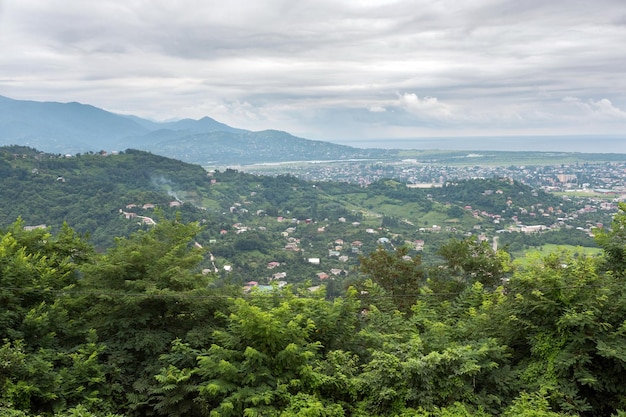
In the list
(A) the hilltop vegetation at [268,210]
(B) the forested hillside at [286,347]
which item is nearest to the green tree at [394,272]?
(B) the forested hillside at [286,347]

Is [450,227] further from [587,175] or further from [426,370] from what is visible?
[587,175]

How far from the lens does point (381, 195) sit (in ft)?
309

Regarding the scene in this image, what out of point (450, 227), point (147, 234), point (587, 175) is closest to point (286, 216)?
point (450, 227)

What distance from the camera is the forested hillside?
5406 millimetres

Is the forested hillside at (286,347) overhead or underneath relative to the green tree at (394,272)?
overhead

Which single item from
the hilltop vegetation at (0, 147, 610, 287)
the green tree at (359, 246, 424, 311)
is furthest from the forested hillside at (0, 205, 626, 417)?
the hilltop vegetation at (0, 147, 610, 287)

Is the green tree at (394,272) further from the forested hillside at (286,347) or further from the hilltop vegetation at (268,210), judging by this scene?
the hilltop vegetation at (268,210)

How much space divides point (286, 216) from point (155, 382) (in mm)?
69056

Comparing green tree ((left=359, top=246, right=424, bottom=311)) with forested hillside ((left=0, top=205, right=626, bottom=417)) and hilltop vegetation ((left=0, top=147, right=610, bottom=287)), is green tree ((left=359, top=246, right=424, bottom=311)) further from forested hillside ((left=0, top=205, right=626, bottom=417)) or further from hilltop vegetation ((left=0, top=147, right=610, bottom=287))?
hilltop vegetation ((left=0, top=147, right=610, bottom=287))

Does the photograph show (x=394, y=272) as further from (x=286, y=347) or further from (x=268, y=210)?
(x=268, y=210)

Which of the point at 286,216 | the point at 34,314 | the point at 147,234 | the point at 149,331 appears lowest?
the point at 286,216

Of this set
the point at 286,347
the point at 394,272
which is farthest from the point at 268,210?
the point at 286,347

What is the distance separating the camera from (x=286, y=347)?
5.77 metres

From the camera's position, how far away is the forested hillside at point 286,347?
17.7ft
